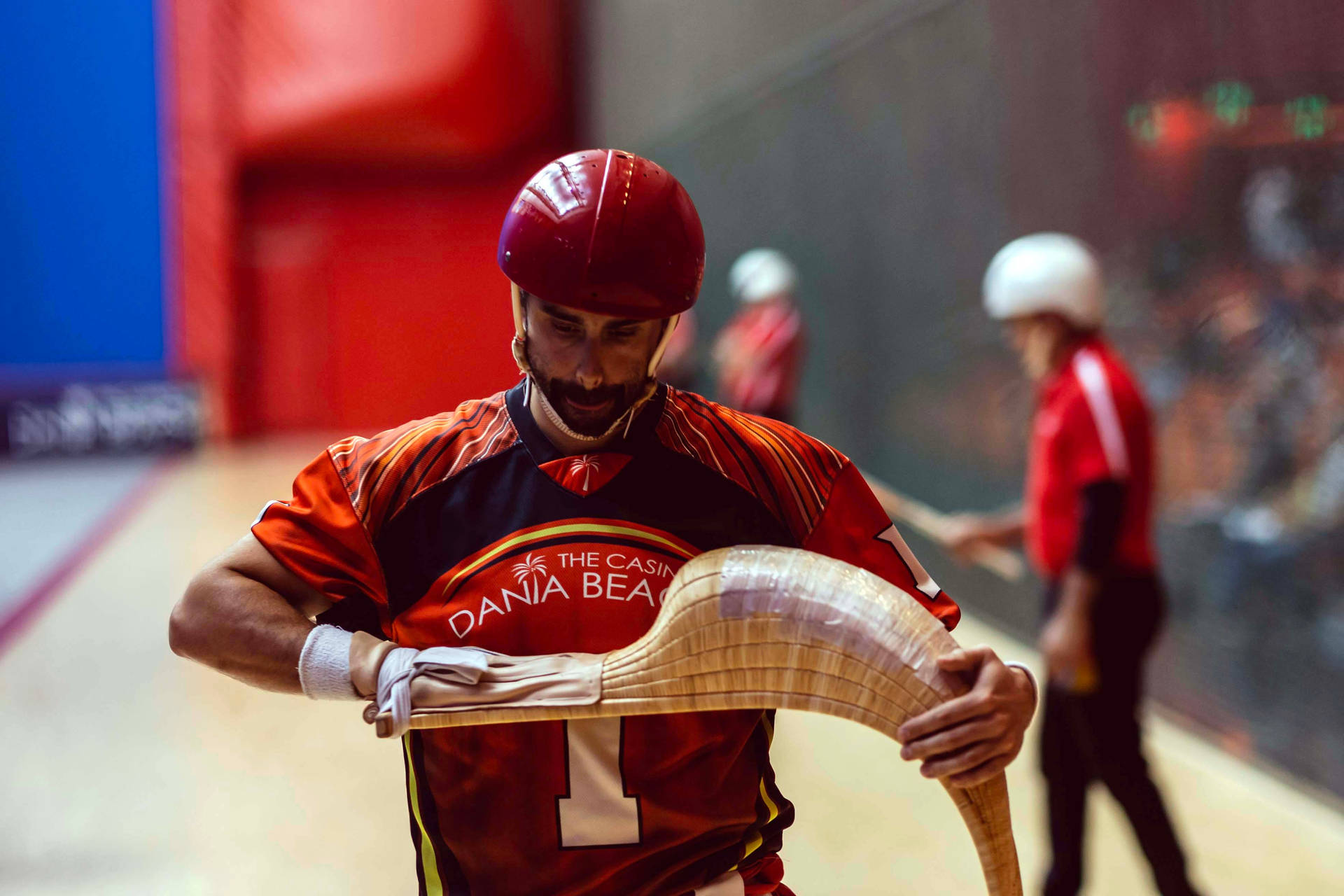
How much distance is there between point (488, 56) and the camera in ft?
45.0

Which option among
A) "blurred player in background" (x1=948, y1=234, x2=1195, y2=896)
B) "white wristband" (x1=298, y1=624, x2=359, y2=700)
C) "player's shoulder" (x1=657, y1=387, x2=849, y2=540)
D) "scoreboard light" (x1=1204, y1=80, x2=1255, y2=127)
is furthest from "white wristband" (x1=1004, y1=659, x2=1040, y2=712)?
"scoreboard light" (x1=1204, y1=80, x2=1255, y2=127)

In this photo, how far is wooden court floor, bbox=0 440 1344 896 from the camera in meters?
3.43

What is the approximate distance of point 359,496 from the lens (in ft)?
4.60

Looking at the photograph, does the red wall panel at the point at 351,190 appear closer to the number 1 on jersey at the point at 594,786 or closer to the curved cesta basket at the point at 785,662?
the number 1 on jersey at the point at 594,786

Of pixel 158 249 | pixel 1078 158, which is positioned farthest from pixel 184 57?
pixel 1078 158

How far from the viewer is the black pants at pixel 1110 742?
291cm

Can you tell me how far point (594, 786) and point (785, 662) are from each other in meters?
0.32

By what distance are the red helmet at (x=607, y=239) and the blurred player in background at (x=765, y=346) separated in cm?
485

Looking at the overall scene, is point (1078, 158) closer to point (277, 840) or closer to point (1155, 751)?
point (1155, 751)

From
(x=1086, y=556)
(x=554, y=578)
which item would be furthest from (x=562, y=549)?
(x=1086, y=556)

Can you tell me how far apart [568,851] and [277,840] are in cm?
255

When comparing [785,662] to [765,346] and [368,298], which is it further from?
[368,298]

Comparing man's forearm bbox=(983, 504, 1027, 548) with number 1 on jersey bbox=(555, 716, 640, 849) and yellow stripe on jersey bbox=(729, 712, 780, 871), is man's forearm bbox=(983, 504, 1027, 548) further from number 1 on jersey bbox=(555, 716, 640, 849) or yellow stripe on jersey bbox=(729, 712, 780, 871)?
number 1 on jersey bbox=(555, 716, 640, 849)

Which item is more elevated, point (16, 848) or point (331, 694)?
point (331, 694)
